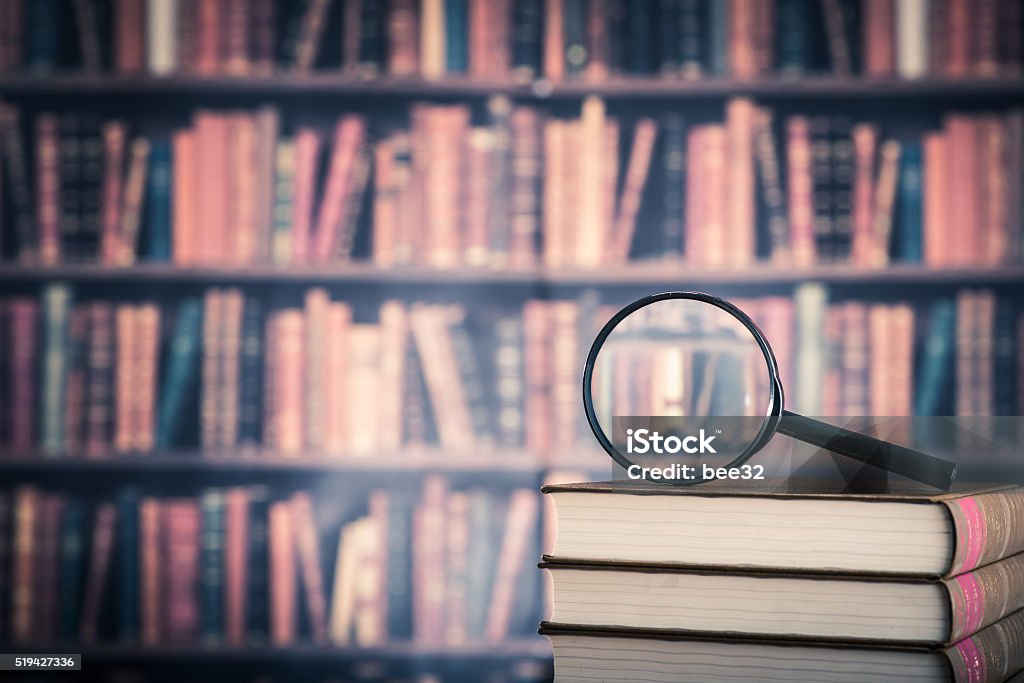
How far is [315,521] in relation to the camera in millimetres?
1911

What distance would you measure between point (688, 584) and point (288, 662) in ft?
4.97

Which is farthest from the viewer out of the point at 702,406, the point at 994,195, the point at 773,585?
the point at 994,195

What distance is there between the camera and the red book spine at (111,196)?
6.29 feet

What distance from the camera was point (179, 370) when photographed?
6.23 ft

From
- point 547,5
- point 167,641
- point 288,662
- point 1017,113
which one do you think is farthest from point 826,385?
point 167,641

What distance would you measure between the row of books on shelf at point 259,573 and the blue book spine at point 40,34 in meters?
0.76

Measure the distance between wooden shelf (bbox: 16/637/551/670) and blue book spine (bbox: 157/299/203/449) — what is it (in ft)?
1.15

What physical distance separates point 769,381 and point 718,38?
1.45 m

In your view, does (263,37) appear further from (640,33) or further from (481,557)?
(481,557)

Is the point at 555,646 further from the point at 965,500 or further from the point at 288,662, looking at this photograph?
the point at 288,662

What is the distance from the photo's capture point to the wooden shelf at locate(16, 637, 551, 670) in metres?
1.87

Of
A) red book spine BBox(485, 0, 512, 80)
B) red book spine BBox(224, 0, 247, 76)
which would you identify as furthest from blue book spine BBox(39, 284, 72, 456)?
red book spine BBox(485, 0, 512, 80)

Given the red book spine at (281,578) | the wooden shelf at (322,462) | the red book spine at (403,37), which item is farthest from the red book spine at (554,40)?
the red book spine at (281,578)

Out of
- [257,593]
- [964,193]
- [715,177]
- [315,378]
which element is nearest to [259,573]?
[257,593]
